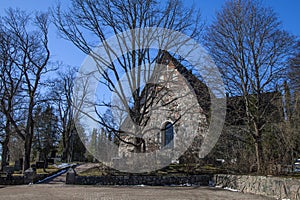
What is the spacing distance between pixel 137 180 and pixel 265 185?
5663 millimetres

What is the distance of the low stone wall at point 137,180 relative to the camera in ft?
39.5

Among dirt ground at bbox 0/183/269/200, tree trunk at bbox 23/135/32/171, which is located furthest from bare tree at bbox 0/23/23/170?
dirt ground at bbox 0/183/269/200

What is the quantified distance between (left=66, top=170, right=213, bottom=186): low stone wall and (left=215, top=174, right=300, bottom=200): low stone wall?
1.22 metres

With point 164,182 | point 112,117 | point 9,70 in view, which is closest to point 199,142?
point 164,182

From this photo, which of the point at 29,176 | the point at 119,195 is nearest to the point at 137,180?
the point at 119,195

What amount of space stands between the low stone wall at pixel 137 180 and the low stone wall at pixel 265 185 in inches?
48.0

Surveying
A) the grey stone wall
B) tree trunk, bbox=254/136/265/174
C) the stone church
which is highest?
the stone church

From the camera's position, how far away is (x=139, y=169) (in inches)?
524

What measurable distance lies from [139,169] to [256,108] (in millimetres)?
6280

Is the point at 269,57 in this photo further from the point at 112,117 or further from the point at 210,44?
the point at 112,117

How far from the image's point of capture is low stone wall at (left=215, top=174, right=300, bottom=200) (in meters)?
7.34

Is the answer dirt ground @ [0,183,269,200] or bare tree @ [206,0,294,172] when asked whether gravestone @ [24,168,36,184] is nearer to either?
dirt ground @ [0,183,269,200]

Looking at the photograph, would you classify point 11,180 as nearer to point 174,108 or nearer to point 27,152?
point 27,152

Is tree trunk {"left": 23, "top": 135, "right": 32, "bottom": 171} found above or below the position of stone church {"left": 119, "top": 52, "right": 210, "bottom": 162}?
below
